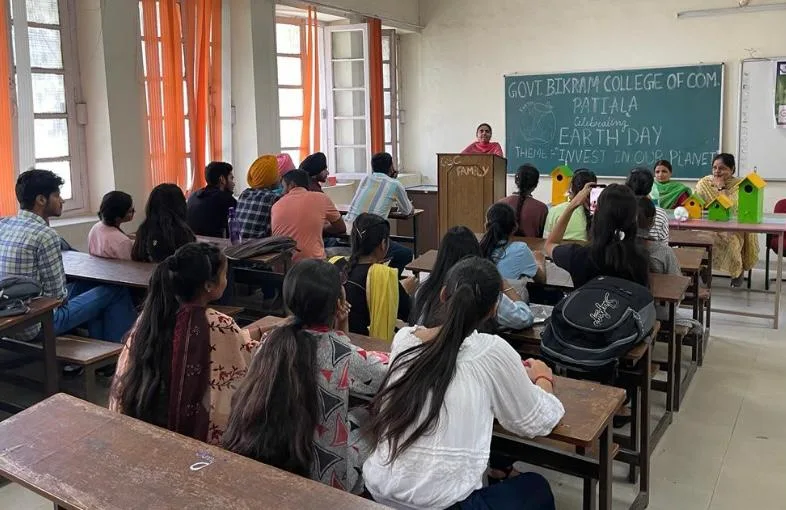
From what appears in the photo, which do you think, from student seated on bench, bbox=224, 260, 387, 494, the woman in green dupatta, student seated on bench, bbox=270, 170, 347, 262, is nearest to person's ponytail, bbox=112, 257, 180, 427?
student seated on bench, bbox=224, 260, 387, 494

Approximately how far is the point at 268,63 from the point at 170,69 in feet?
3.35

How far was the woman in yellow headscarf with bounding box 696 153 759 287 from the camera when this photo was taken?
569 centimetres

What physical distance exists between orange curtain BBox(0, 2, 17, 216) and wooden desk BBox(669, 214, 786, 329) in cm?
423

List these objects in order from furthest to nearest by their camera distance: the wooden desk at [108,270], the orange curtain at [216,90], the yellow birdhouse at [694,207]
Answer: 1. the orange curtain at [216,90]
2. the yellow birdhouse at [694,207]
3. the wooden desk at [108,270]

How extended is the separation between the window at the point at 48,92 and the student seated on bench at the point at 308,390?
368 cm

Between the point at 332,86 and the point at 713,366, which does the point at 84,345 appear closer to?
the point at 713,366

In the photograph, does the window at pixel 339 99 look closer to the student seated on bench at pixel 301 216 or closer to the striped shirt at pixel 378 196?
the striped shirt at pixel 378 196

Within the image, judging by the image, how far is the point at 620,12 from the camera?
702cm

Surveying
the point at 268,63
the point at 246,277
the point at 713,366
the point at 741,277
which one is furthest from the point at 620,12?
the point at 246,277

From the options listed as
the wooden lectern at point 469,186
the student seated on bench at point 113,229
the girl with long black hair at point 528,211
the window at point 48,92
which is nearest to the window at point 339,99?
the wooden lectern at point 469,186

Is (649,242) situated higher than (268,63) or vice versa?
(268,63)

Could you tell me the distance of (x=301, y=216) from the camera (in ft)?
14.8

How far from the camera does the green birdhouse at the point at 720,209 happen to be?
17.0 ft

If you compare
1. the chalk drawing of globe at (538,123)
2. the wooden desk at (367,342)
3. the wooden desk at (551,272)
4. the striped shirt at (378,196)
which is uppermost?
the chalk drawing of globe at (538,123)
